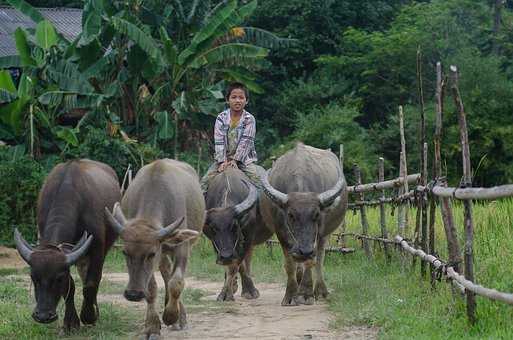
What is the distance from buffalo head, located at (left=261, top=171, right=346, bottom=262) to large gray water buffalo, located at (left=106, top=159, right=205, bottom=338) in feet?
2.78

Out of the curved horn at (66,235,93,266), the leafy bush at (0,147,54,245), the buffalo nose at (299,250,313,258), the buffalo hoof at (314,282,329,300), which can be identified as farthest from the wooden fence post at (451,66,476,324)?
the leafy bush at (0,147,54,245)

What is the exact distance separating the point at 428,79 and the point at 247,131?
18.2 metres

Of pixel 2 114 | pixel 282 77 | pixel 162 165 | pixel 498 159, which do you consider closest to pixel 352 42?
pixel 282 77

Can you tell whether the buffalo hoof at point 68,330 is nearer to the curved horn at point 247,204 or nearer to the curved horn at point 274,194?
the curved horn at point 247,204

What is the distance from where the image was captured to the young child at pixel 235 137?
9531 mm

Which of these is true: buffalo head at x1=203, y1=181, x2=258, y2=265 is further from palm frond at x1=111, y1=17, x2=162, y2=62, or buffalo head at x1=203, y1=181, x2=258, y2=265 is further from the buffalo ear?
palm frond at x1=111, y1=17, x2=162, y2=62

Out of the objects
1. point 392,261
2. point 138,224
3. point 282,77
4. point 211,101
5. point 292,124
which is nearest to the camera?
point 138,224

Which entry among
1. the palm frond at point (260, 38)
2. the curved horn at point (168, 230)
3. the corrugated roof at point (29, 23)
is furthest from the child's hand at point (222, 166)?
the corrugated roof at point (29, 23)

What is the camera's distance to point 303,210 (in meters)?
8.12

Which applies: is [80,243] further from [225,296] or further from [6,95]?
[6,95]

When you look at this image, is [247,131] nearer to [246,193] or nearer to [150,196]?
[246,193]

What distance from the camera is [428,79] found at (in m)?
26.8

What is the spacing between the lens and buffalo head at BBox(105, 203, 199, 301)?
6297 mm

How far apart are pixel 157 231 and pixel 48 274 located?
35.5 inches
